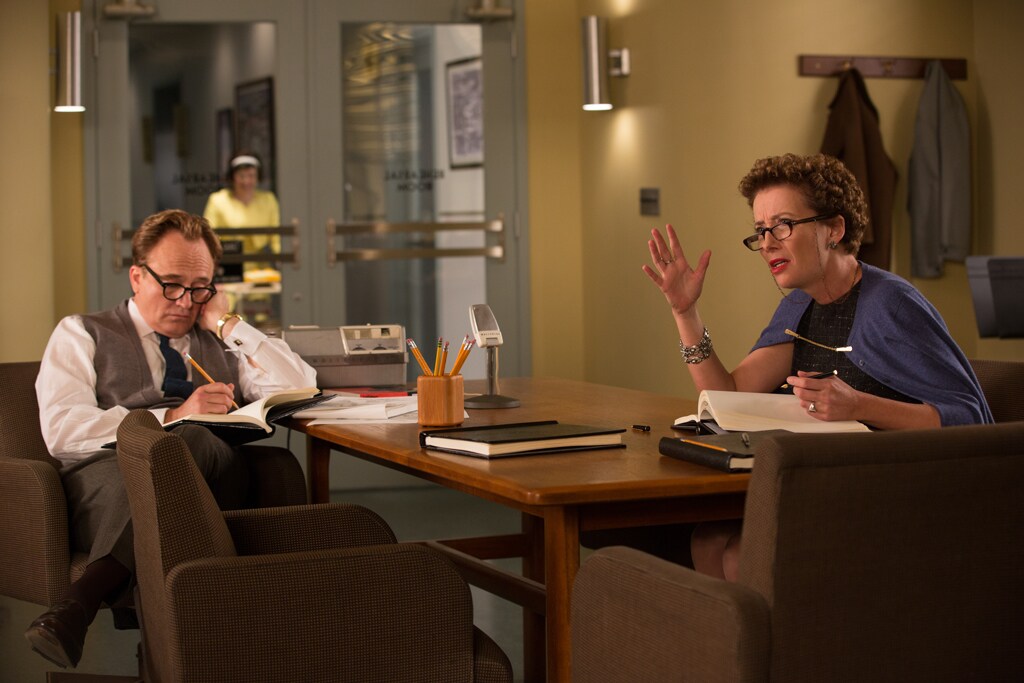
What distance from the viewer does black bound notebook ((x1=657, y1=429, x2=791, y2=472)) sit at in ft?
6.09

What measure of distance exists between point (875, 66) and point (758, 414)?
3.46 metres

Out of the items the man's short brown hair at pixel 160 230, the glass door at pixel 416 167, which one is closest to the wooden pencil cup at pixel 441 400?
the man's short brown hair at pixel 160 230

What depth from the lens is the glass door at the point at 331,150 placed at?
19.5 feet

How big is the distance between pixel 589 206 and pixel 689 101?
1.12m

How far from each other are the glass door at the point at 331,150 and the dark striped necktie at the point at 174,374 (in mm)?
2674

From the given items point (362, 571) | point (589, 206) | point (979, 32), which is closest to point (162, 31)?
point (589, 206)

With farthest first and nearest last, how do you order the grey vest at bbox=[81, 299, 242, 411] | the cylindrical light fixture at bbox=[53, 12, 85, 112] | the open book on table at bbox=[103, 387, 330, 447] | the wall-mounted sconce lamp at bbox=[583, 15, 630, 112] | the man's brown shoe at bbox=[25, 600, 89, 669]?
the wall-mounted sconce lamp at bbox=[583, 15, 630, 112] < the cylindrical light fixture at bbox=[53, 12, 85, 112] < the grey vest at bbox=[81, 299, 242, 411] < the open book on table at bbox=[103, 387, 330, 447] < the man's brown shoe at bbox=[25, 600, 89, 669]

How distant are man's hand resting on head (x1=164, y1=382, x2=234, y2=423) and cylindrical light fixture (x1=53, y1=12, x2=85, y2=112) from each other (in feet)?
10.7

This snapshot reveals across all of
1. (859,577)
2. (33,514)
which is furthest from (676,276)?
(33,514)

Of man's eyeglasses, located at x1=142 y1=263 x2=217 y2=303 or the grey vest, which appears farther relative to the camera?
man's eyeglasses, located at x1=142 y1=263 x2=217 y2=303

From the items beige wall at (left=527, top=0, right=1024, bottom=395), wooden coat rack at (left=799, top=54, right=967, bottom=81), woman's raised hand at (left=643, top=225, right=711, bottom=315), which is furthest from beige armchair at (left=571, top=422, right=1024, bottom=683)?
wooden coat rack at (left=799, top=54, right=967, bottom=81)

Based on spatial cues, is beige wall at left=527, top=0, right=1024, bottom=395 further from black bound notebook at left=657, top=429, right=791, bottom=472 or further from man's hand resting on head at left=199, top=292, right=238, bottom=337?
black bound notebook at left=657, top=429, right=791, bottom=472

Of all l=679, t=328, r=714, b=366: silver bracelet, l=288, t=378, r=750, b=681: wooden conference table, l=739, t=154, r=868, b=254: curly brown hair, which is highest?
l=739, t=154, r=868, b=254: curly brown hair

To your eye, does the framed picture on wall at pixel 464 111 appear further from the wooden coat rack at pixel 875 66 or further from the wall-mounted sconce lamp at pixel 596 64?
the wooden coat rack at pixel 875 66
